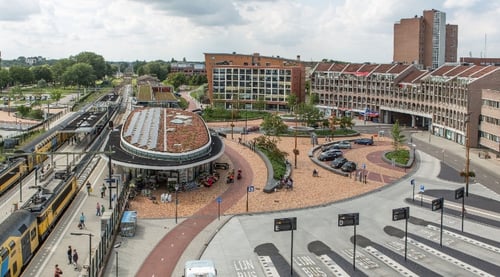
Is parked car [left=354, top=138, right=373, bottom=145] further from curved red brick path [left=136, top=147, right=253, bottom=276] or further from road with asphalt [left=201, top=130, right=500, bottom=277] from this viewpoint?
curved red brick path [left=136, top=147, right=253, bottom=276]

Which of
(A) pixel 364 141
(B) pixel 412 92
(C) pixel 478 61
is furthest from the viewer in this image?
(C) pixel 478 61

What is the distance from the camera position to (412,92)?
105250 millimetres

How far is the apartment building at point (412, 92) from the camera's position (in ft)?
271

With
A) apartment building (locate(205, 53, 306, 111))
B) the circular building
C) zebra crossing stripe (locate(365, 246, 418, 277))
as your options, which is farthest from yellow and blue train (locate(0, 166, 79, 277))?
apartment building (locate(205, 53, 306, 111))

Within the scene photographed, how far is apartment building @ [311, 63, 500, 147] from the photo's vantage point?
271 ft

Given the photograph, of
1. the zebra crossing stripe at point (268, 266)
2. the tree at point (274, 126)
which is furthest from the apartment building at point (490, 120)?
the zebra crossing stripe at point (268, 266)

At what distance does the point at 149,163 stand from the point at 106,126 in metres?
45.7

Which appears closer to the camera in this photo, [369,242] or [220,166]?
[369,242]

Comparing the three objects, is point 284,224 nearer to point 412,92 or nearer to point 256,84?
point 412,92

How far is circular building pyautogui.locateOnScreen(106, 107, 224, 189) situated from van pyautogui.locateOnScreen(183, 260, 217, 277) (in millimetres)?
21310

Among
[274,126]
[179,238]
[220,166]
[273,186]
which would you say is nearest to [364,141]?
[274,126]

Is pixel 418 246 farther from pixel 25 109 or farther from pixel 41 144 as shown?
pixel 25 109

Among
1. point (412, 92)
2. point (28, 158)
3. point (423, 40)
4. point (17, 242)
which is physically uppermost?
point (423, 40)

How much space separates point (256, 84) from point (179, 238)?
3986 inches
